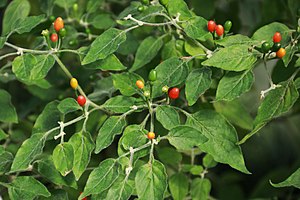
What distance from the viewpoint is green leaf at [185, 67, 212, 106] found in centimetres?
106

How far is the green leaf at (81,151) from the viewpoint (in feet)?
3.42

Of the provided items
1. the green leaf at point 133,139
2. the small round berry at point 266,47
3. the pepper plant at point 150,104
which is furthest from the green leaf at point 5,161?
the small round berry at point 266,47

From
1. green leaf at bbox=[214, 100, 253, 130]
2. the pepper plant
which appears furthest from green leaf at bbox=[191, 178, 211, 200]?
green leaf at bbox=[214, 100, 253, 130]

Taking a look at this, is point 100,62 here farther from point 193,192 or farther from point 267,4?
point 267,4

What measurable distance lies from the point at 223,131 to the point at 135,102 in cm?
17

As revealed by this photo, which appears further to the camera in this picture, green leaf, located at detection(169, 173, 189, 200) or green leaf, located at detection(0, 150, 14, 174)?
green leaf, located at detection(169, 173, 189, 200)

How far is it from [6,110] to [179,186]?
0.39m

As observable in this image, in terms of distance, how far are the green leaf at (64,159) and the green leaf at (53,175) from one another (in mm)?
91

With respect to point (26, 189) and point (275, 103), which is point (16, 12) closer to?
point (26, 189)

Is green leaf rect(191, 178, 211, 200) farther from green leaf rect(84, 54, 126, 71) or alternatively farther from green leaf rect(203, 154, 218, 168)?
green leaf rect(84, 54, 126, 71)

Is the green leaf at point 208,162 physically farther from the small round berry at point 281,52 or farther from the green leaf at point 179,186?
the small round berry at point 281,52

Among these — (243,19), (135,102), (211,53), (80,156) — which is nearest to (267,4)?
(243,19)

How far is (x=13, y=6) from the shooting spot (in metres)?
1.37

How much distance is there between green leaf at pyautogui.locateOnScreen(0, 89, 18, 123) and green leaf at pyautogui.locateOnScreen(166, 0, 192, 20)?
0.40 metres
